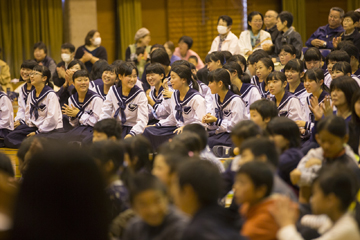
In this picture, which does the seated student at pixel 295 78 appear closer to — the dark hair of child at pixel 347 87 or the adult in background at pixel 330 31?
the dark hair of child at pixel 347 87

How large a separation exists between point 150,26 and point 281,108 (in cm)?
675

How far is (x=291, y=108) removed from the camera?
14.3 ft

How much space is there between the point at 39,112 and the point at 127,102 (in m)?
1.10

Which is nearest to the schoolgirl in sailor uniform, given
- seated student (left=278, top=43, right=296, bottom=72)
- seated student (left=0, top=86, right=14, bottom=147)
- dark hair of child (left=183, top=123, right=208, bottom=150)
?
dark hair of child (left=183, top=123, right=208, bottom=150)

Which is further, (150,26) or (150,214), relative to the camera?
(150,26)

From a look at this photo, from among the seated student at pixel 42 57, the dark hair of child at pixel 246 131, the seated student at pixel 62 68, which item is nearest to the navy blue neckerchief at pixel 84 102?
the seated student at pixel 62 68

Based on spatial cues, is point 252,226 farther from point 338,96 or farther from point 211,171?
point 338,96

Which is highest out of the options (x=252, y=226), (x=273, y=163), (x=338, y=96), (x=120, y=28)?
(x=120, y=28)

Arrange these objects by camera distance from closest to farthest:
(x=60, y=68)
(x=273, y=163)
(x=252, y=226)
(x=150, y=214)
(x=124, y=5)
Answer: (x=150, y=214) < (x=252, y=226) < (x=273, y=163) < (x=60, y=68) < (x=124, y=5)

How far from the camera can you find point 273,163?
87.3 inches

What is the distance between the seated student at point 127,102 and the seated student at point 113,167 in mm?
2441

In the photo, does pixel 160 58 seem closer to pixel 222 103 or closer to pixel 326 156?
pixel 222 103

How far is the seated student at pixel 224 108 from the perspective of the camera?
176 inches

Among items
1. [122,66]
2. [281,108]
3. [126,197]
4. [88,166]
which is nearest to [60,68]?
[122,66]
